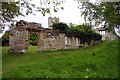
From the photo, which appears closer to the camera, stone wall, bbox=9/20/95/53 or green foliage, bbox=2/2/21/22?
green foliage, bbox=2/2/21/22

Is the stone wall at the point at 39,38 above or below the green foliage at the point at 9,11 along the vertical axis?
below

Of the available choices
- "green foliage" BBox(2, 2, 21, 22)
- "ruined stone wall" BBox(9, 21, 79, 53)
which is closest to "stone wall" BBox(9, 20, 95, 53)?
"ruined stone wall" BBox(9, 21, 79, 53)

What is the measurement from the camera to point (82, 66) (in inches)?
649

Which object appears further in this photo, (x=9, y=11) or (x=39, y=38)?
(x=39, y=38)

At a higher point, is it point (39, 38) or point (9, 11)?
point (9, 11)

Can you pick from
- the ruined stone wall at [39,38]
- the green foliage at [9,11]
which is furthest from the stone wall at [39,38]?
the green foliage at [9,11]

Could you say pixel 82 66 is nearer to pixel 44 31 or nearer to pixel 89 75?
pixel 89 75

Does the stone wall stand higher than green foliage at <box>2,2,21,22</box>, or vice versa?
green foliage at <box>2,2,21,22</box>

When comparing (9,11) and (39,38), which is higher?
(9,11)

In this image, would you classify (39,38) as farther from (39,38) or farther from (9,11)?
(9,11)

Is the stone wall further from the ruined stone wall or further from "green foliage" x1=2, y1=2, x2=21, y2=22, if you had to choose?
"green foliage" x1=2, y1=2, x2=21, y2=22

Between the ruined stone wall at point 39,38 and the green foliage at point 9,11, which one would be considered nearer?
the green foliage at point 9,11

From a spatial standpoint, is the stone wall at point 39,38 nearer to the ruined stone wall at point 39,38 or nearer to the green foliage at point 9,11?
the ruined stone wall at point 39,38

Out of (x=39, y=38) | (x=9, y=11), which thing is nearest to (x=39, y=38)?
(x=39, y=38)
